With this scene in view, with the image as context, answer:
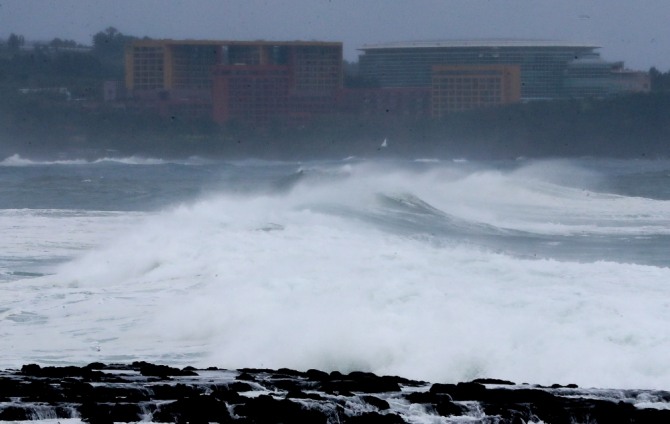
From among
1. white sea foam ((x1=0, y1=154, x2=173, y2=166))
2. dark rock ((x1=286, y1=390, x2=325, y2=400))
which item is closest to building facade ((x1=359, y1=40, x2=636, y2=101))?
white sea foam ((x1=0, y1=154, x2=173, y2=166))

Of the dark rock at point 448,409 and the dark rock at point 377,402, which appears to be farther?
the dark rock at point 377,402

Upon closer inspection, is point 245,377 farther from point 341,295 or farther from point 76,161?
point 76,161

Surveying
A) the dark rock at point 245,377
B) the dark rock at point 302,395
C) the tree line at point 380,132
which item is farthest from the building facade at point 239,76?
the dark rock at point 302,395

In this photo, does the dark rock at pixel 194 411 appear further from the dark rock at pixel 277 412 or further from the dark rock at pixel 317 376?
the dark rock at pixel 317 376

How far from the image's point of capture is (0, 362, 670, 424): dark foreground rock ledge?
9430 millimetres

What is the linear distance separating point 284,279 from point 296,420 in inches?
322

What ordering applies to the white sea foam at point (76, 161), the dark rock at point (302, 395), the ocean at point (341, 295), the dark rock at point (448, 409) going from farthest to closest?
1. the white sea foam at point (76, 161)
2. the ocean at point (341, 295)
3. the dark rock at point (302, 395)
4. the dark rock at point (448, 409)

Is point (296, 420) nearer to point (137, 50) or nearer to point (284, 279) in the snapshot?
point (284, 279)

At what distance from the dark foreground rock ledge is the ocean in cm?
201

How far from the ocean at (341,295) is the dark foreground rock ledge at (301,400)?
2.01 metres

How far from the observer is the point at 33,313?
16.6 m

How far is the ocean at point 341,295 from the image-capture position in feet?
43.6

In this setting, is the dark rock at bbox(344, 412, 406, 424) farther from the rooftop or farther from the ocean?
the rooftop

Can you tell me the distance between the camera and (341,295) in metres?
16.5
